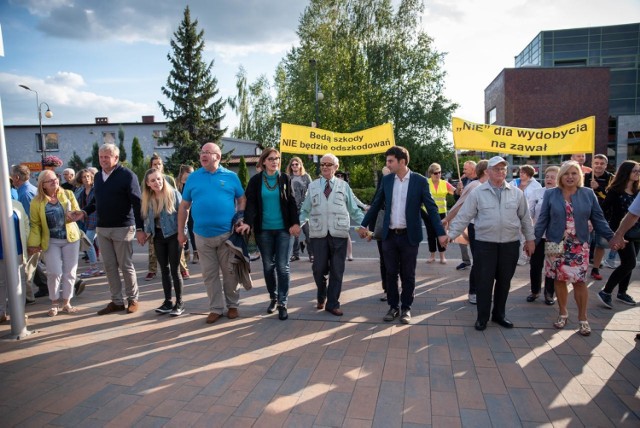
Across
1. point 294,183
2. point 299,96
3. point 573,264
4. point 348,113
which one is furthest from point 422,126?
point 573,264

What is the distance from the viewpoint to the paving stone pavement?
9.79 ft

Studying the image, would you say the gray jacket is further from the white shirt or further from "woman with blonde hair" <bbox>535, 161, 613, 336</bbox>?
the white shirt

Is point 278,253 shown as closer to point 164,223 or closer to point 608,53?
point 164,223

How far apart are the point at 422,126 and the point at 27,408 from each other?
93.8 ft

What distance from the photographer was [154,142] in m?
41.1

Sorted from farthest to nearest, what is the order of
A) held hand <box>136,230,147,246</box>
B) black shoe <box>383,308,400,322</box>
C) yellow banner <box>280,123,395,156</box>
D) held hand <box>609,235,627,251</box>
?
yellow banner <box>280,123,395,156</box> < held hand <box>136,230,147,246</box> < black shoe <box>383,308,400,322</box> < held hand <box>609,235,627,251</box>

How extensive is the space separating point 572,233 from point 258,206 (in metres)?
3.62

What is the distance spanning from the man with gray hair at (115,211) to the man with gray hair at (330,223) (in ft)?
7.28

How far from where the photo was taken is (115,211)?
5297mm

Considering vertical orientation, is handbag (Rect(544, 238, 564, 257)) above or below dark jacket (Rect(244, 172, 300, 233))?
below

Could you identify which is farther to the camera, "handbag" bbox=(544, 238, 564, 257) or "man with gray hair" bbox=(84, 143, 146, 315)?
"man with gray hair" bbox=(84, 143, 146, 315)

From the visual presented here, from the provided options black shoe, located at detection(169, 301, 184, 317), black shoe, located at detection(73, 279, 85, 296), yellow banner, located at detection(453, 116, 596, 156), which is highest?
yellow banner, located at detection(453, 116, 596, 156)

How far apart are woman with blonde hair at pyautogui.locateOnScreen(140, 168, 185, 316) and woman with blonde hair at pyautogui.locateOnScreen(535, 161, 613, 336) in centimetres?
453

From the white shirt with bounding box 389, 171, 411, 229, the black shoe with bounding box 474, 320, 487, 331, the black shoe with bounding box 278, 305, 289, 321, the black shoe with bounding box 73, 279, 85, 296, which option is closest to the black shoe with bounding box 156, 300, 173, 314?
the black shoe with bounding box 278, 305, 289, 321
